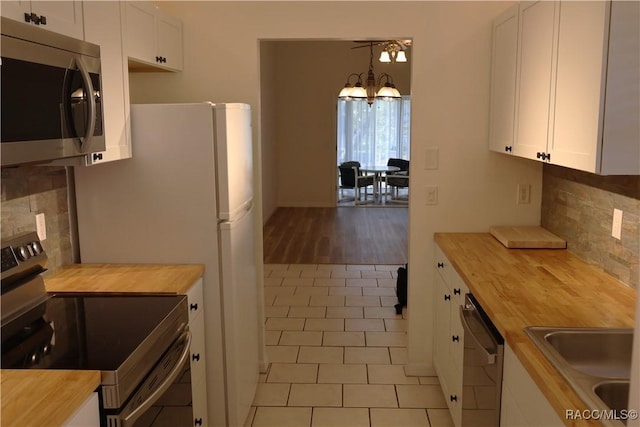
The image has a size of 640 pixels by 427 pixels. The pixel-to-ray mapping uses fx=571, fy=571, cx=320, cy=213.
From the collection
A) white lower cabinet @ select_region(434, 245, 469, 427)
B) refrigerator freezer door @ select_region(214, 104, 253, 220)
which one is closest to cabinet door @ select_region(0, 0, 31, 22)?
refrigerator freezer door @ select_region(214, 104, 253, 220)

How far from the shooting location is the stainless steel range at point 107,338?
1714 millimetres

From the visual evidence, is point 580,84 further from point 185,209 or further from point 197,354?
point 197,354

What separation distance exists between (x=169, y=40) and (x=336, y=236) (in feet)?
16.2

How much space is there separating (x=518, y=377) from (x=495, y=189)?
1.87m

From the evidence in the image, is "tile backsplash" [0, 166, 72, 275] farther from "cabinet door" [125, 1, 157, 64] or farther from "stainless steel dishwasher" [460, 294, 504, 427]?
"stainless steel dishwasher" [460, 294, 504, 427]

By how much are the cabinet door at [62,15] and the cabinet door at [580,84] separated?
182 centimetres

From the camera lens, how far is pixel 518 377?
1815 mm

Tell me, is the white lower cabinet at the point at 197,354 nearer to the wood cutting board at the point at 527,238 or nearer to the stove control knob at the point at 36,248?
the stove control knob at the point at 36,248

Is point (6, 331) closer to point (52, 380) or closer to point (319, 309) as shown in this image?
point (52, 380)

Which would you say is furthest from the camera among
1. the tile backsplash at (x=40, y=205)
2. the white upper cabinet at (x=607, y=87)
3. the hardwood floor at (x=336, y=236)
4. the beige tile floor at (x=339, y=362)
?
the hardwood floor at (x=336, y=236)

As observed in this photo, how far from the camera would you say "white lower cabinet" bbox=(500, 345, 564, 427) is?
1543 mm

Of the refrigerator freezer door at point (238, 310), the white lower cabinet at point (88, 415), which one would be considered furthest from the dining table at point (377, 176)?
the white lower cabinet at point (88, 415)

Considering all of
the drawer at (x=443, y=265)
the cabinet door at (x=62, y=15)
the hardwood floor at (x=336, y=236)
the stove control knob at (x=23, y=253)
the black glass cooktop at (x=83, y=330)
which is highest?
the cabinet door at (x=62, y=15)

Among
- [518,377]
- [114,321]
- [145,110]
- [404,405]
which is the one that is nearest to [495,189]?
[404,405]
